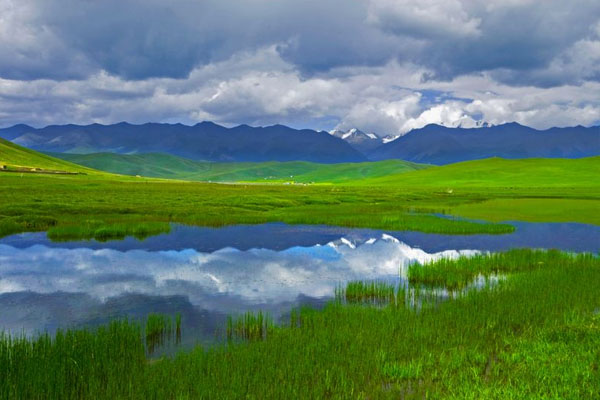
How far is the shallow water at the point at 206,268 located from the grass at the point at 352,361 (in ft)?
10.6

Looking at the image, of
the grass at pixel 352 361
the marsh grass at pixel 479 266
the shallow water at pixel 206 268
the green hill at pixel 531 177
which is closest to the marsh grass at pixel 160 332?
the shallow water at pixel 206 268

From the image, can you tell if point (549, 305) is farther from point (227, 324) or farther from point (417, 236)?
point (417, 236)

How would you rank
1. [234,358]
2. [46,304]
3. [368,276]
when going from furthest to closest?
1. [368,276]
2. [46,304]
3. [234,358]

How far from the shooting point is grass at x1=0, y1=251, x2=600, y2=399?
10.1 m

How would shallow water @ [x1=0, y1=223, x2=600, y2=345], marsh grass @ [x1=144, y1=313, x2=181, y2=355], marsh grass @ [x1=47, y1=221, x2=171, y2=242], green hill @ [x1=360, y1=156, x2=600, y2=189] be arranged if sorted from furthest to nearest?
green hill @ [x1=360, y1=156, x2=600, y2=189] → marsh grass @ [x1=47, y1=221, x2=171, y2=242] → shallow water @ [x1=0, y1=223, x2=600, y2=345] → marsh grass @ [x1=144, y1=313, x2=181, y2=355]

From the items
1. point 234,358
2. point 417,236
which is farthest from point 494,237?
point 234,358

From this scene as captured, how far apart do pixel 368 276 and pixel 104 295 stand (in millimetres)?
14144

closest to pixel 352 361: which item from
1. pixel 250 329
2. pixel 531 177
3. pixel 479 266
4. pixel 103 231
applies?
pixel 250 329

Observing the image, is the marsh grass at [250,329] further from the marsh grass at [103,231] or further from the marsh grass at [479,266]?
the marsh grass at [103,231]

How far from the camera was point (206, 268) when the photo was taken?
87.1 feet

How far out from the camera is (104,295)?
67.1 feet

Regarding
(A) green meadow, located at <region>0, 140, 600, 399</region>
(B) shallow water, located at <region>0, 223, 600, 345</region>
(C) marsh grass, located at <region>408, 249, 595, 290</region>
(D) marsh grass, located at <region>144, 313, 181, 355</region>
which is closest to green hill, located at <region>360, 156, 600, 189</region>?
(B) shallow water, located at <region>0, 223, 600, 345</region>

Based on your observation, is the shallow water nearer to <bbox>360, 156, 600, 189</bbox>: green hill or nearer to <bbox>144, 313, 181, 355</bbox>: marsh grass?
<bbox>144, 313, 181, 355</bbox>: marsh grass

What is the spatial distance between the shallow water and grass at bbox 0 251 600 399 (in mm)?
3238
